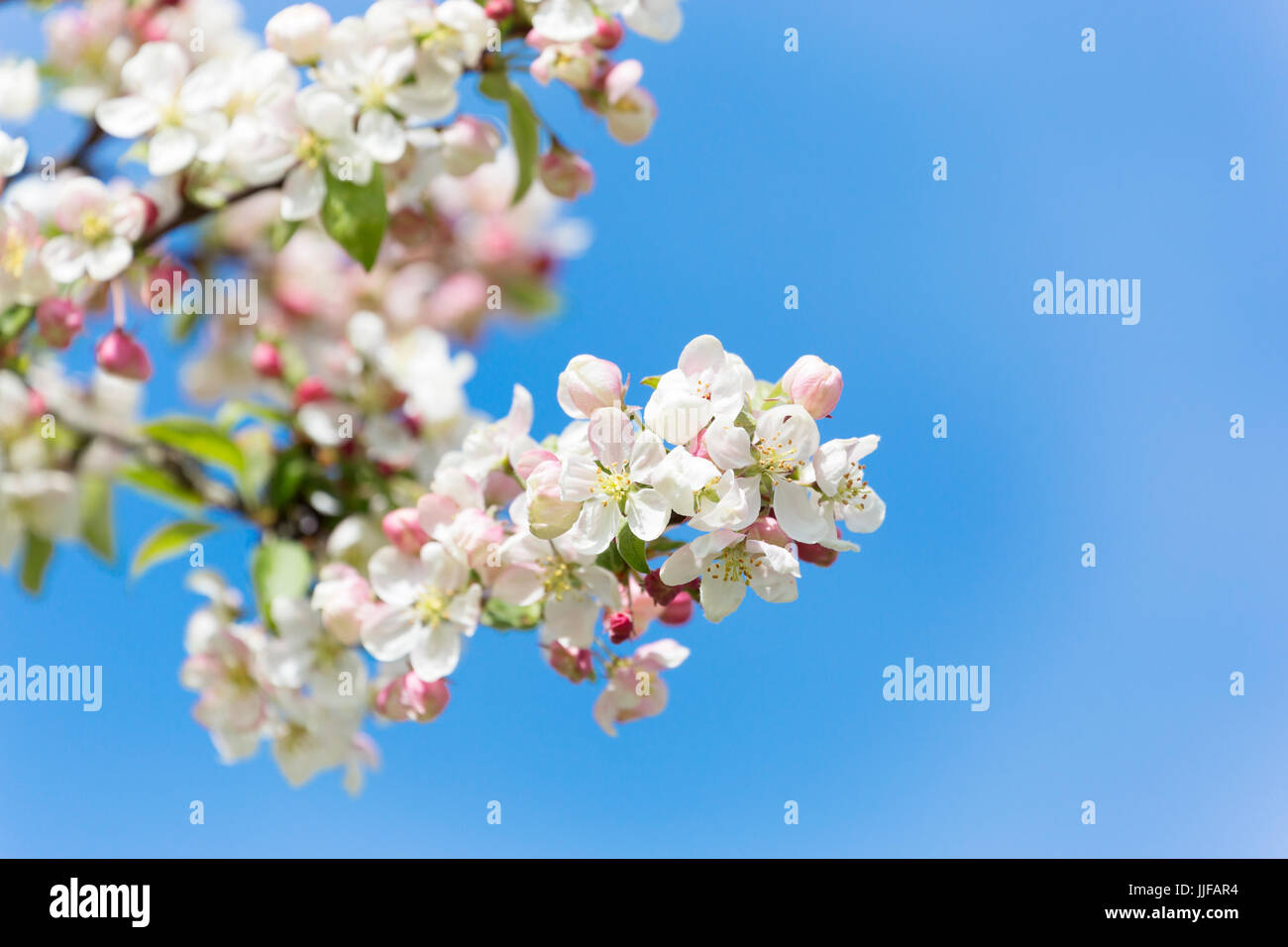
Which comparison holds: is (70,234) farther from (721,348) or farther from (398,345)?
(721,348)

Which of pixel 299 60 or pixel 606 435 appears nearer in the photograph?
pixel 606 435

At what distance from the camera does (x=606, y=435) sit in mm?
1166

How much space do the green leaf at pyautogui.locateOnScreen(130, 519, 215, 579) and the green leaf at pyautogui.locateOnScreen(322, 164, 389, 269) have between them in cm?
64

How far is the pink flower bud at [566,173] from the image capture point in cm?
179

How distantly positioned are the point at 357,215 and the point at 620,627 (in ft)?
2.48

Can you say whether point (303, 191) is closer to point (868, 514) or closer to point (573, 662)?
point (573, 662)

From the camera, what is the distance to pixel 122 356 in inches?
67.9

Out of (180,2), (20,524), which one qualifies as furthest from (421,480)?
(180,2)

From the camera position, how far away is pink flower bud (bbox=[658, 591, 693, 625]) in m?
1.44

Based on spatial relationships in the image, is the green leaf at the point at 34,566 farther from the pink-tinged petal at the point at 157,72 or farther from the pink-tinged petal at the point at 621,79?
the pink-tinged petal at the point at 621,79

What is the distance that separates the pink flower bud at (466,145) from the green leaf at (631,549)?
0.83 metres

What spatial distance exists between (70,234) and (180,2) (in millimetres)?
866

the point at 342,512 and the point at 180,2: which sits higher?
the point at 180,2

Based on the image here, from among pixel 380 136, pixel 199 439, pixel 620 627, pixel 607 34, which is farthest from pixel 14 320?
pixel 620 627
